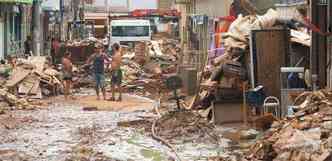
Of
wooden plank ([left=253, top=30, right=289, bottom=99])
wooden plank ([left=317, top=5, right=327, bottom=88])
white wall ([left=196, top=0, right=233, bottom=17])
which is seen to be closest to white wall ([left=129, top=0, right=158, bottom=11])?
white wall ([left=196, top=0, right=233, bottom=17])

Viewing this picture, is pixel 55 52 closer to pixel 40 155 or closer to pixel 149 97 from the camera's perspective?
pixel 149 97

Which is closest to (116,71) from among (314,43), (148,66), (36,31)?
(314,43)

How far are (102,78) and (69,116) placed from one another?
5.67 meters

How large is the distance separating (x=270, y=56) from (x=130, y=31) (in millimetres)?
34402

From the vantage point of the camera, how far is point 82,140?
15.1 m

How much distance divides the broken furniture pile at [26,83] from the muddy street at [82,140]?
1.71m

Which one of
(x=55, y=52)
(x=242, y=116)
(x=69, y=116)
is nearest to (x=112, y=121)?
(x=69, y=116)

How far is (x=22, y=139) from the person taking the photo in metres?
15.3

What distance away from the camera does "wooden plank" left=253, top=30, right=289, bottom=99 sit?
17438 millimetres

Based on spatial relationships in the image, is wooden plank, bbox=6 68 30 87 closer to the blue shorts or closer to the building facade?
the blue shorts

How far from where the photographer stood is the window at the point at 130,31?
168ft

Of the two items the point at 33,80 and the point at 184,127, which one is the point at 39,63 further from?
the point at 184,127

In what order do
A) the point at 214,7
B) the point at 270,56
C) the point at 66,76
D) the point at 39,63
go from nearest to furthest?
1. the point at 270,56
2. the point at 66,76
3. the point at 39,63
4. the point at 214,7

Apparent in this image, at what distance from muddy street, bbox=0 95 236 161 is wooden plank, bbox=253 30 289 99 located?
9.66 feet
